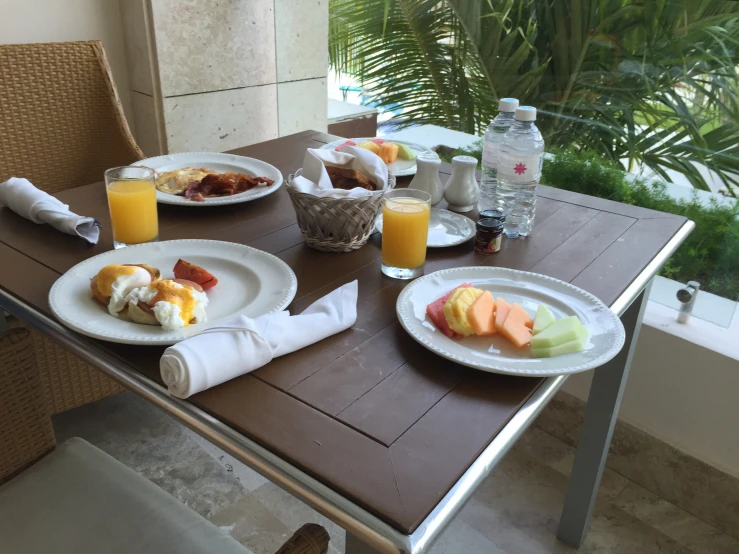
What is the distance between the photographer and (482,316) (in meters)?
0.90

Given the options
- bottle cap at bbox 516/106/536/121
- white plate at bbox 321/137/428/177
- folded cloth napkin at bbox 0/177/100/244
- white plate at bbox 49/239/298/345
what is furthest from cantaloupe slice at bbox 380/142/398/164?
folded cloth napkin at bbox 0/177/100/244

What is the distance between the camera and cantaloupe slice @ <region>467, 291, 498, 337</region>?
0.90 metres

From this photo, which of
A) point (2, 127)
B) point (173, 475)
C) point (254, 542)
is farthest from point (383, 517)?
point (2, 127)

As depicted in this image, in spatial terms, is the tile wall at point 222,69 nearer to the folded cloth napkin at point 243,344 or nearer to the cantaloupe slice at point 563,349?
the folded cloth napkin at point 243,344

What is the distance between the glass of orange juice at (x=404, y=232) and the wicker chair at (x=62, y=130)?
102 centimetres

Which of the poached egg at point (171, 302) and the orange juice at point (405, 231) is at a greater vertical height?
the orange juice at point (405, 231)

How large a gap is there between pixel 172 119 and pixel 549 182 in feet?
4.39

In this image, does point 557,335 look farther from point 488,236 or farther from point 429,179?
point 429,179

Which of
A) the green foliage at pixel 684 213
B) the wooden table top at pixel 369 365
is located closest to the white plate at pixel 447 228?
the wooden table top at pixel 369 365

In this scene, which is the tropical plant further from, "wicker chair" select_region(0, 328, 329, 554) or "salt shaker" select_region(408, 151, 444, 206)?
"wicker chair" select_region(0, 328, 329, 554)

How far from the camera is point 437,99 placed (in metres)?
2.57

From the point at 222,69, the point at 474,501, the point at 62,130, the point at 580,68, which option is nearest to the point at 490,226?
the point at 474,501

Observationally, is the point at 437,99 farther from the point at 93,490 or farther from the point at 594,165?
the point at 93,490

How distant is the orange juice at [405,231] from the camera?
3.44ft
